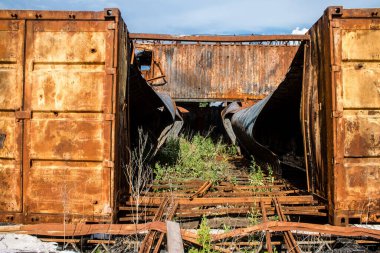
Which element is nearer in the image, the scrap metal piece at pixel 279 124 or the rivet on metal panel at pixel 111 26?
the rivet on metal panel at pixel 111 26

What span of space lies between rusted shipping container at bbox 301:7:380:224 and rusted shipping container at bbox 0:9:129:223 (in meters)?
2.58

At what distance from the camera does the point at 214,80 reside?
1318 cm

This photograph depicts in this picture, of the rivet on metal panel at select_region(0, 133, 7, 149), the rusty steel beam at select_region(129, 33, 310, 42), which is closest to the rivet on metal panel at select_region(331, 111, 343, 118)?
the rusty steel beam at select_region(129, 33, 310, 42)

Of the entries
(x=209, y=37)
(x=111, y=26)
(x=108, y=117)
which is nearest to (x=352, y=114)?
(x=209, y=37)

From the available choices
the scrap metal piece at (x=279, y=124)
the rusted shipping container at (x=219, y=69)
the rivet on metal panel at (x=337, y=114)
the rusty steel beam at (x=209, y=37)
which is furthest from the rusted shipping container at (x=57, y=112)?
the rusted shipping container at (x=219, y=69)

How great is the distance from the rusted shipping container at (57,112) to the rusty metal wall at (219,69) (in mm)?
9593

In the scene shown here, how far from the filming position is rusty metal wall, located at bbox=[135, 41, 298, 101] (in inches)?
518

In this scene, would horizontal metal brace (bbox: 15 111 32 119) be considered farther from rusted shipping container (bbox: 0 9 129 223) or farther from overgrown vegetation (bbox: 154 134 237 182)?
overgrown vegetation (bbox: 154 134 237 182)

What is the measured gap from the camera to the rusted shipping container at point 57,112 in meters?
3.61

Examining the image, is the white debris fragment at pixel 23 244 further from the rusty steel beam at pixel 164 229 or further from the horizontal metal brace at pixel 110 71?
the horizontal metal brace at pixel 110 71

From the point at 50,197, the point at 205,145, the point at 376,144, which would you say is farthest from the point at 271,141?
the point at 50,197

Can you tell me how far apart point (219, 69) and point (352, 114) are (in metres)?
9.78

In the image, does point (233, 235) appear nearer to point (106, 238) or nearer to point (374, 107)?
point (106, 238)

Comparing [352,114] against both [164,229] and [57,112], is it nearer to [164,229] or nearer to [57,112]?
[164,229]
